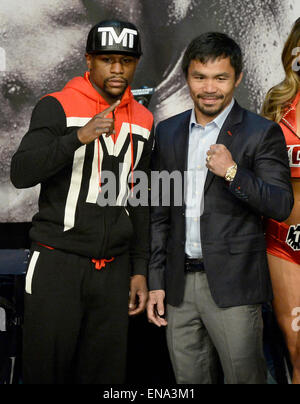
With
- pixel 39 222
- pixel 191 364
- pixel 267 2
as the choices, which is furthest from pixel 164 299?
pixel 267 2

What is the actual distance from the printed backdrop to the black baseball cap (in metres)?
1.06

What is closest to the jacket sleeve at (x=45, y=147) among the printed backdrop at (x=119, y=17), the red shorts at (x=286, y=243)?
the red shorts at (x=286, y=243)

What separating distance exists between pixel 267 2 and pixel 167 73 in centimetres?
Result: 69

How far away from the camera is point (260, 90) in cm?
290

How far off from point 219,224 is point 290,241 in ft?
1.32

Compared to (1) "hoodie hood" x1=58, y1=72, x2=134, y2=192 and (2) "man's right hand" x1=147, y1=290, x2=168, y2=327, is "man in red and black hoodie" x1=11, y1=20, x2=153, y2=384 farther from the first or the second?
(2) "man's right hand" x1=147, y1=290, x2=168, y2=327

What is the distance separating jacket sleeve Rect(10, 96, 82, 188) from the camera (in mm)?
1669

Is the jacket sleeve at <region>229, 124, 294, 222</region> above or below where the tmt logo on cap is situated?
below

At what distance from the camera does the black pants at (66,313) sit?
1.79 meters

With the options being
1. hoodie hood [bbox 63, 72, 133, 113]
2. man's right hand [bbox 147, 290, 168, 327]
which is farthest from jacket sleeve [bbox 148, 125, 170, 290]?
hoodie hood [bbox 63, 72, 133, 113]

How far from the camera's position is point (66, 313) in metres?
1.79

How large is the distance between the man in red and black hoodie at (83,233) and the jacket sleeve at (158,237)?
13 centimetres

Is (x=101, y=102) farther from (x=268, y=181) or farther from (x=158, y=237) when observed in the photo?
(x=268, y=181)

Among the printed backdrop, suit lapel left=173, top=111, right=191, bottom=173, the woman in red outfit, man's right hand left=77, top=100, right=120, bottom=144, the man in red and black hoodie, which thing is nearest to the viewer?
man's right hand left=77, top=100, right=120, bottom=144
